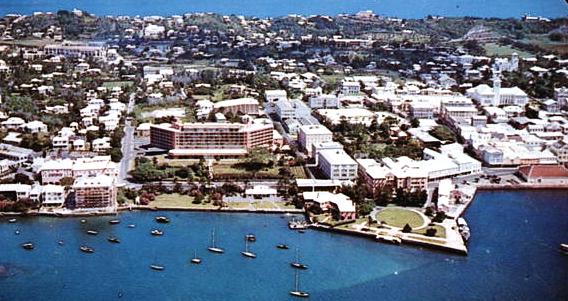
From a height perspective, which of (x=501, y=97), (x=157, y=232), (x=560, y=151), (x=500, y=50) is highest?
(x=500, y=50)

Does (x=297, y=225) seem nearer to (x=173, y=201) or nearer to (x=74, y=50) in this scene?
(x=173, y=201)

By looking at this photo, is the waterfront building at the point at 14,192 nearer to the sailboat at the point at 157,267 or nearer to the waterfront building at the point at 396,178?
the sailboat at the point at 157,267

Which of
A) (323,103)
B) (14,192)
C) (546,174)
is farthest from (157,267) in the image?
(323,103)

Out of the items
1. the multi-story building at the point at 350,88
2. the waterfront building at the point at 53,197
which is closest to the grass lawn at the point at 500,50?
the multi-story building at the point at 350,88

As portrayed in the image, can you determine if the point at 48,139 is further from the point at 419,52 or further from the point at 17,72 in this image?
the point at 419,52

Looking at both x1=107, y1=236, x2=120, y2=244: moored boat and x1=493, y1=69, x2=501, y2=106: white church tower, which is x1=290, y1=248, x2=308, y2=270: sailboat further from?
x1=493, y1=69, x2=501, y2=106: white church tower

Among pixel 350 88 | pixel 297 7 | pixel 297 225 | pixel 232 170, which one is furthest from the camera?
pixel 297 7

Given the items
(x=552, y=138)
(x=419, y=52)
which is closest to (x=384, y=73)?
(x=419, y=52)
